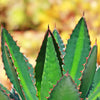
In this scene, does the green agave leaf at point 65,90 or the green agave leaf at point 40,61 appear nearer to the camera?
the green agave leaf at point 65,90

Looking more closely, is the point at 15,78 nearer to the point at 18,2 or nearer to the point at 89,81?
the point at 89,81

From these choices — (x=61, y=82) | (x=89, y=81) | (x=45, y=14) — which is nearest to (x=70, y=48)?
(x=89, y=81)

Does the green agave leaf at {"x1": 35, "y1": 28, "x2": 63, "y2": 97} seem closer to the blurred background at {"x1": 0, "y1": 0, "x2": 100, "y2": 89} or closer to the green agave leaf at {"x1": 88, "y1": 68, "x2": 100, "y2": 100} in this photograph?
the green agave leaf at {"x1": 88, "y1": 68, "x2": 100, "y2": 100}

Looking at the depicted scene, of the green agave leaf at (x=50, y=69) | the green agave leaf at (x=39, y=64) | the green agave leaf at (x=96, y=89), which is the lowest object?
the green agave leaf at (x=96, y=89)

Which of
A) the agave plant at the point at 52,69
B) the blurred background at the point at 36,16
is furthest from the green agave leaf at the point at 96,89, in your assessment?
the blurred background at the point at 36,16

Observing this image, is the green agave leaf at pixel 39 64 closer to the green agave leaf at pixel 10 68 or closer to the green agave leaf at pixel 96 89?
the green agave leaf at pixel 10 68

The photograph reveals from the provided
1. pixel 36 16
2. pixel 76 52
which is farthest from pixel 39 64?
pixel 36 16

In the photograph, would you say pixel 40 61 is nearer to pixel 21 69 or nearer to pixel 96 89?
pixel 21 69
